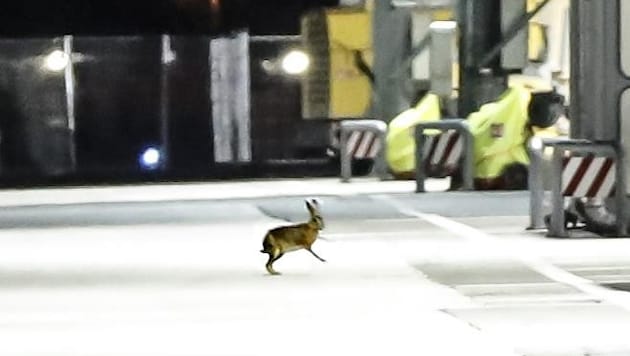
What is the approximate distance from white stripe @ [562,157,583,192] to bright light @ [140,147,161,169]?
592 inches

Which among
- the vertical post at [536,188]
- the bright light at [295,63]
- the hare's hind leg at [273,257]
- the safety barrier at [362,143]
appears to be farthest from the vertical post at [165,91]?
the hare's hind leg at [273,257]

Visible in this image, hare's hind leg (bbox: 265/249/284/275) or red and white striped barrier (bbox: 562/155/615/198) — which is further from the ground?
red and white striped barrier (bbox: 562/155/615/198)

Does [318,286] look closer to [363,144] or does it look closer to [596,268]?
[596,268]

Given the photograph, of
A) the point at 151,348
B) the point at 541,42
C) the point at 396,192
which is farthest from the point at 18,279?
the point at 541,42

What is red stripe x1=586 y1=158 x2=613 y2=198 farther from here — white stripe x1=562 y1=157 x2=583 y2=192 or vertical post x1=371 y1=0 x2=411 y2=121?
vertical post x1=371 y1=0 x2=411 y2=121

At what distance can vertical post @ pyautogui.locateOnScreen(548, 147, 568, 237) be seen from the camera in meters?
13.7

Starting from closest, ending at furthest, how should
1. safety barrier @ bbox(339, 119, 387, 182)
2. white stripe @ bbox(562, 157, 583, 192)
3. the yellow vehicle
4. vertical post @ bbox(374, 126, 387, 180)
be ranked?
1. white stripe @ bbox(562, 157, 583, 192)
2. the yellow vehicle
3. safety barrier @ bbox(339, 119, 387, 182)
4. vertical post @ bbox(374, 126, 387, 180)

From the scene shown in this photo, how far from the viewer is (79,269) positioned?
39.7 ft

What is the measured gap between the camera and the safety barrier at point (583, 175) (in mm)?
13562

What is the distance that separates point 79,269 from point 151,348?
13.4 feet

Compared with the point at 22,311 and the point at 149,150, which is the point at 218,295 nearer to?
the point at 22,311

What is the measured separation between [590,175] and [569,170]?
17 cm

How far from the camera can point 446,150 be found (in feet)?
68.7

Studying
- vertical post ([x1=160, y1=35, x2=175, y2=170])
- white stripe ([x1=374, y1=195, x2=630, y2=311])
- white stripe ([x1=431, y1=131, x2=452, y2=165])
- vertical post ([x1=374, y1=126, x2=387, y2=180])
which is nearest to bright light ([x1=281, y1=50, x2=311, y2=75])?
vertical post ([x1=160, y1=35, x2=175, y2=170])
